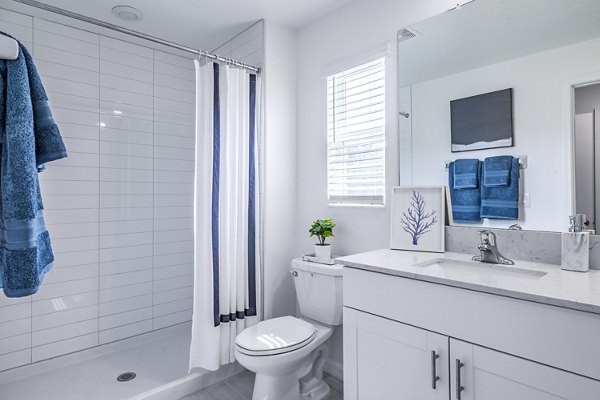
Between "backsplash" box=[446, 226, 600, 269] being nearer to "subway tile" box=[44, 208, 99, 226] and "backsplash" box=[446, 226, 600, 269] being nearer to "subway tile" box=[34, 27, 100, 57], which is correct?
"subway tile" box=[44, 208, 99, 226]

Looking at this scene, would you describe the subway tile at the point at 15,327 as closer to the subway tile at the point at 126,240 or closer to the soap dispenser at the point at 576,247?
the subway tile at the point at 126,240

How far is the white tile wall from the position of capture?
7.73 feet

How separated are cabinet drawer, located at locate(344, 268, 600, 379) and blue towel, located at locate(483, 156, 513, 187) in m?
0.67

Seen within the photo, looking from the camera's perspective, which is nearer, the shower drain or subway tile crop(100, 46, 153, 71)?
the shower drain

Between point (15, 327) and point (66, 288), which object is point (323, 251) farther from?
point (15, 327)

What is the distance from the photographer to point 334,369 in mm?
2252

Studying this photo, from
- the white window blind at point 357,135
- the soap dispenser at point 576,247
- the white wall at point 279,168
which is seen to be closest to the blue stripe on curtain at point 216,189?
the white wall at point 279,168

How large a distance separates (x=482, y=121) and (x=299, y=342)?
1.40 meters

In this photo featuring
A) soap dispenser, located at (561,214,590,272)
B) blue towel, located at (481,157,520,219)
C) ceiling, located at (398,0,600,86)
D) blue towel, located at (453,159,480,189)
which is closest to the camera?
soap dispenser, located at (561,214,590,272)

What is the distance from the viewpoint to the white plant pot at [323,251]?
2125 mm

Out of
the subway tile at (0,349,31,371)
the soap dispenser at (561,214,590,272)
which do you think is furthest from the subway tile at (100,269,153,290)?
the soap dispenser at (561,214,590,272)

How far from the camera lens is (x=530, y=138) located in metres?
1.50

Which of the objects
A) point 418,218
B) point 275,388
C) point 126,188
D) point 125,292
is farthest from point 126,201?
point 418,218

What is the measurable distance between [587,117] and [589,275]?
0.61 meters
